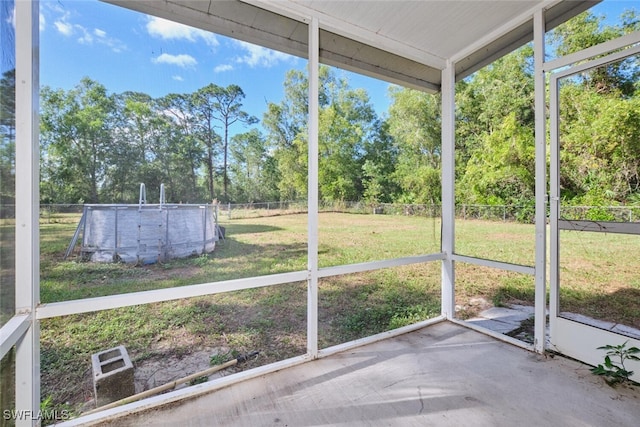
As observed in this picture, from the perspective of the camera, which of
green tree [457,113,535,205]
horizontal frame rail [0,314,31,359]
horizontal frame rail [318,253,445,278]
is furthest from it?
green tree [457,113,535,205]

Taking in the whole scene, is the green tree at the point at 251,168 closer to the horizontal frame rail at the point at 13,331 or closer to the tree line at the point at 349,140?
the tree line at the point at 349,140

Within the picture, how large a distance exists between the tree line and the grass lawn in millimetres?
274

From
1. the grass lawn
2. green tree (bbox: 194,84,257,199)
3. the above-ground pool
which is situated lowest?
the grass lawn

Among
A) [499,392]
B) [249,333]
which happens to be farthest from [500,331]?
[249,333]

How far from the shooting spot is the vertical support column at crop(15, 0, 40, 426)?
4.35 feet

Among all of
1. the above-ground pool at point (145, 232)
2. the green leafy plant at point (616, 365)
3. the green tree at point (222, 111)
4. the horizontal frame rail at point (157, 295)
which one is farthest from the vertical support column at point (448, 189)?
the above-ground pool at point (145, 232)

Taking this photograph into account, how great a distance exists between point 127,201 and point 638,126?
322cm

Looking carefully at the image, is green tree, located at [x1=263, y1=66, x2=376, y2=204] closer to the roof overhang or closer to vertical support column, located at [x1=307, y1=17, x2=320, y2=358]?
vertical support column, located at [x1=307, y1=17, x2=320, y2=358]

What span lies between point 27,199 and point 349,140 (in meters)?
2.08

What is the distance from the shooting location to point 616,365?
6.24 ft

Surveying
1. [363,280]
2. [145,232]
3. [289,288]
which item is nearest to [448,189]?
[363,280]

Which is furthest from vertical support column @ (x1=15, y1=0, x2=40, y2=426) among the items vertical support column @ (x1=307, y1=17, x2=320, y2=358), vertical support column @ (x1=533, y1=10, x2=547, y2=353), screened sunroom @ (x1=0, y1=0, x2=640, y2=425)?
vertical support column @ (x1=533, y1=10, x2=547, y2=353)

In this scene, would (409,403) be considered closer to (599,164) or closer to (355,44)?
(599,164)

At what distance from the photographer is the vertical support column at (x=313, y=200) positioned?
7.01 ft
